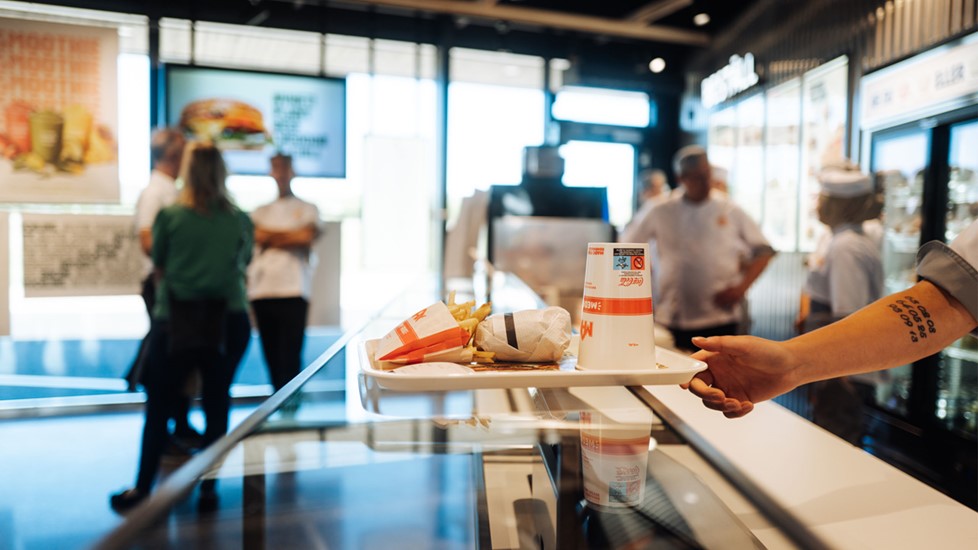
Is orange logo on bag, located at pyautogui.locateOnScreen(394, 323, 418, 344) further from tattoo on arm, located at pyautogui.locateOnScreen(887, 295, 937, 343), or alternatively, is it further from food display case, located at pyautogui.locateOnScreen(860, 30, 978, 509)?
food display case, located at pyautogui.locateOnScreen(860, 30, 978, 509)

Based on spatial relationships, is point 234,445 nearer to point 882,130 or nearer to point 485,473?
point 485,473

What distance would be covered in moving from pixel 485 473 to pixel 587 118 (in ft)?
18.2

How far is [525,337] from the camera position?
0.78 metres

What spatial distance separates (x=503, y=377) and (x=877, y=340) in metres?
0.61

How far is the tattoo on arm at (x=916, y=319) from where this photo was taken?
0.92 meters

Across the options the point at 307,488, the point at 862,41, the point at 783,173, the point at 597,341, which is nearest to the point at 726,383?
the point at 597,341

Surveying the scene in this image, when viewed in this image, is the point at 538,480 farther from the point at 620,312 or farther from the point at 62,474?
the point at 62,474

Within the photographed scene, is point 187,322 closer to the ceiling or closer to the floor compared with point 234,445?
closer to the floor

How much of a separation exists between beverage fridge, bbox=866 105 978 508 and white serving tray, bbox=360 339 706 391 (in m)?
2.75

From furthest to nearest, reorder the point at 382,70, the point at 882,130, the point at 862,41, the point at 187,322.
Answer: the point at 382,70 < the point at 862,41 < the point at 882,130 < the point at 187,322

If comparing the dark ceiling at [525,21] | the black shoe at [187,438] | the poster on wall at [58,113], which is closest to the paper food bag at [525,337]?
the black shoe at [187,438]

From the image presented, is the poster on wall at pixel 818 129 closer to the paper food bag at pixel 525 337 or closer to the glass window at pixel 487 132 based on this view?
the glass window at pixel 487 132

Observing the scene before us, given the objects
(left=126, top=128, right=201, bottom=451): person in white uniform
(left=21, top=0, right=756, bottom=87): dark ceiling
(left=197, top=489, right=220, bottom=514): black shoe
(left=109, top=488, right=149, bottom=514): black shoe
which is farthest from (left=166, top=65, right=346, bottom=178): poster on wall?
(left=197, top=489, right=220, bottom=514): black shoe

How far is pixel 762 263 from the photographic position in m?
3.26
